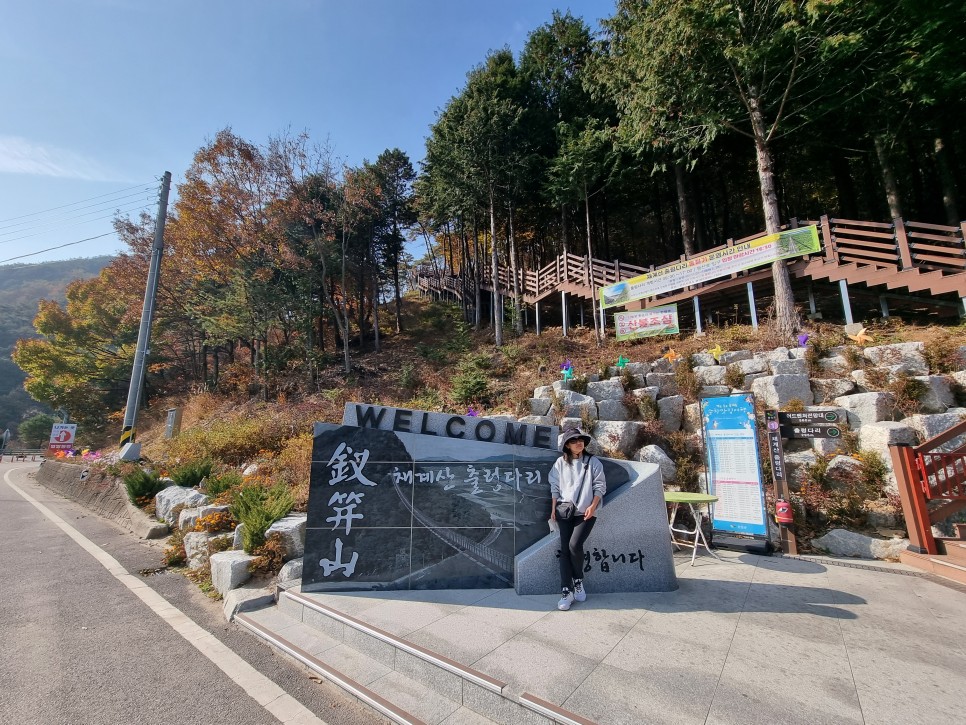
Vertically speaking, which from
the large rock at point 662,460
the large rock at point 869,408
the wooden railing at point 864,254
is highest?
the wooden railing at point 864,254

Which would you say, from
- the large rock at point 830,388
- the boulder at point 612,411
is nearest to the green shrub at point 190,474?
the boulder at point 612,411

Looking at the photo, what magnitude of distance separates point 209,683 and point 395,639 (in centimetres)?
152

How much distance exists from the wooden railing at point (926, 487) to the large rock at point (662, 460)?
3.08 m

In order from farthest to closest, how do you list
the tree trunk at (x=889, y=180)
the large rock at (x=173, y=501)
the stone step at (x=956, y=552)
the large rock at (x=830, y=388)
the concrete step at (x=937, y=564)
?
1. the tree trunk at (x=889, y=180)
2. the large rock at (x=830, y=388)
3. the large rock at (x=173, y=501)
4. the stone step at (x=956, y=552)
5. the concrete step at (x=937, y=564)

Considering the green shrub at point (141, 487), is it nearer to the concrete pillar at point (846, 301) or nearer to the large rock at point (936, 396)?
the large rock at point (936, 396)

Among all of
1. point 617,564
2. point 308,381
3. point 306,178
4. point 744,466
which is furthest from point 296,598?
point 306,178

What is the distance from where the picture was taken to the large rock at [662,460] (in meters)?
7.73

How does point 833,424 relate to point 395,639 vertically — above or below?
above

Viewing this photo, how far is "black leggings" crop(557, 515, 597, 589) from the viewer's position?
13.5 feet

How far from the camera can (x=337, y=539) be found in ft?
15.3

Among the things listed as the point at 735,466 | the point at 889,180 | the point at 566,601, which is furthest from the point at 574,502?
the point at 889,180

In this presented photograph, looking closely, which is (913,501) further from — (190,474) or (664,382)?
(190,474)

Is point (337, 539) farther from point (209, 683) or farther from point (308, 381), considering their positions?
point (308, 381)

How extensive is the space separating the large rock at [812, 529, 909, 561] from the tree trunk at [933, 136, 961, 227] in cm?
1517
